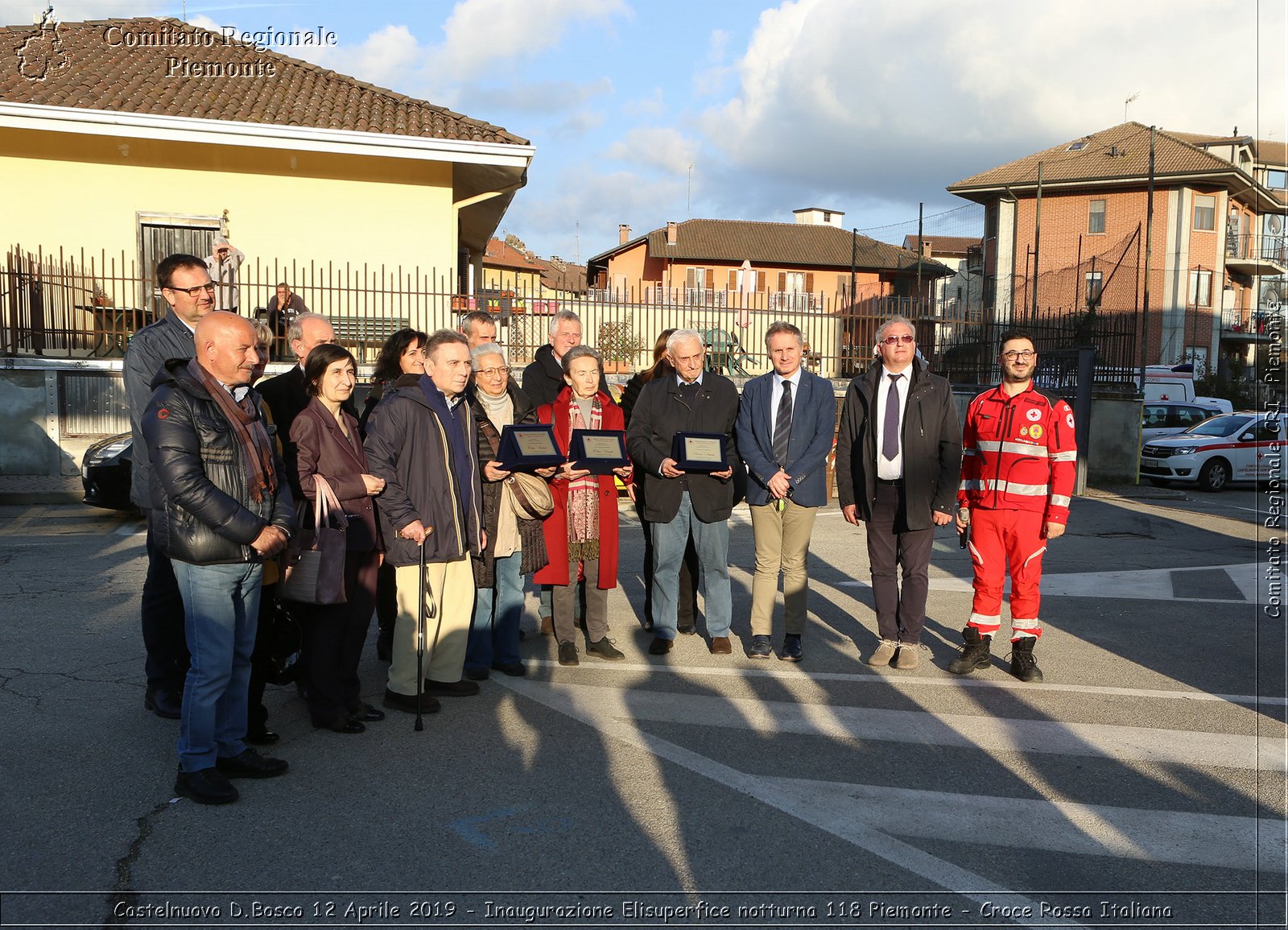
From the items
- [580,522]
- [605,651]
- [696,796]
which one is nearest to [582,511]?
[580,522]

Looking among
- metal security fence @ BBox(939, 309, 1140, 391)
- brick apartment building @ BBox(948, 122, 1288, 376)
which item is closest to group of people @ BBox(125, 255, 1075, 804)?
metal security fence @ BBox(939, 309, 1140, 391)

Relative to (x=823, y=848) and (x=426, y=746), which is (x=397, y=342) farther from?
(x=823, y=848)

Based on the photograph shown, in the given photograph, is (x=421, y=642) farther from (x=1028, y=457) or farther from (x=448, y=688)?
(x=1028, y=457)

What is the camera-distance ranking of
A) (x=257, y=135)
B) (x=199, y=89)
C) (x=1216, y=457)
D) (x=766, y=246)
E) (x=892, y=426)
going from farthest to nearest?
(x=766, y=246) < (x=1216, y=457) < (x=199, y=89) < (x=257, y=135) < (x=892, y=426)

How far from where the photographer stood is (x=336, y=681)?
A: 16.6 ft

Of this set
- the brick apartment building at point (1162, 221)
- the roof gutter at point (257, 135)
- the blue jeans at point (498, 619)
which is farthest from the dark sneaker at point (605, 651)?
the brick apartment building at point (1162, 221)

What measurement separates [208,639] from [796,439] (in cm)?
366

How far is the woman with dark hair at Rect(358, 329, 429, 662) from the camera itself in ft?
19.0

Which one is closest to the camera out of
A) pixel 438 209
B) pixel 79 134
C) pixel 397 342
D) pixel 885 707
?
pixel 885 707

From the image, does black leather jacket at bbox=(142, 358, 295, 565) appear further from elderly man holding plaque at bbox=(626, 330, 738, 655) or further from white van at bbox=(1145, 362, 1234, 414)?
white van at bbox=(1145, 362, 1234, 414)

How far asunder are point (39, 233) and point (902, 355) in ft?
49.5

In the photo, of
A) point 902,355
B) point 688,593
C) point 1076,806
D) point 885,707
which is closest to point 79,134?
point 688,593

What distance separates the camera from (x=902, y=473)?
6203 millimetres

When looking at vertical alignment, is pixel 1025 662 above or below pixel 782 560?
below
